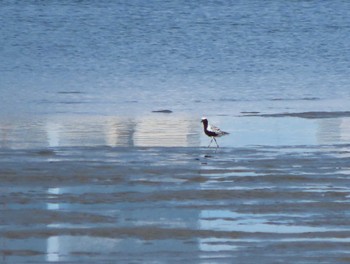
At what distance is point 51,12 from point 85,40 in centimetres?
819

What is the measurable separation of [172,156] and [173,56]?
16420mm

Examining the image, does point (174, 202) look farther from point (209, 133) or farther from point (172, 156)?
point (209, 133)

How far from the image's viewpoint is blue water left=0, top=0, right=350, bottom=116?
19.3 meters

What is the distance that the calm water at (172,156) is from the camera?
9.02 metres

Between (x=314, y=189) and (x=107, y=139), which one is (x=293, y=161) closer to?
(x=314, y=189)

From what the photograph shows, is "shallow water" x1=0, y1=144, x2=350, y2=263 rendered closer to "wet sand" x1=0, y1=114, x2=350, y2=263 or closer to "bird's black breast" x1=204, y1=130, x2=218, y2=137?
"wet sand" x1=0, y1=114, x2=350, y2=263

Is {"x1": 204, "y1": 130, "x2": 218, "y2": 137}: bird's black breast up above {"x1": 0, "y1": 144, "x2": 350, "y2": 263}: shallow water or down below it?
below

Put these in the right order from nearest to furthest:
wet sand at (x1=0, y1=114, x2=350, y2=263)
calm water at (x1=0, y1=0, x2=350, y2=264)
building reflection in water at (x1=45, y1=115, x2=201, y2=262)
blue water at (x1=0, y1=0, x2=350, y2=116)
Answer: wet sand at (x1=0, y1=114, x2=350, y2=263)
building reflection in water at (x1=45, y1=115, x2=201, y2=262)
calm water at (x1=0, y1=0, x2=350, y2=264)
blue water at (x1=0, y1=0, x2=350, y2=116)

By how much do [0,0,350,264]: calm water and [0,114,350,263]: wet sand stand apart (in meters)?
0.02

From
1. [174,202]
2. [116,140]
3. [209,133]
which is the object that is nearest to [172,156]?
[209,133]

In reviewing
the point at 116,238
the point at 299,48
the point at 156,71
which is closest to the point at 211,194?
the point at 116,238

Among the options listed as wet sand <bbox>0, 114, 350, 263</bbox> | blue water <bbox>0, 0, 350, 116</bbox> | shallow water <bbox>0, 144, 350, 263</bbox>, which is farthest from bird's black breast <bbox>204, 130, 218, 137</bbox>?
blue water <bbox>0, 0, 350, 116</bbox>

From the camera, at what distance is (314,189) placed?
1095 cm

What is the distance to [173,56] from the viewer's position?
29.1 meters
